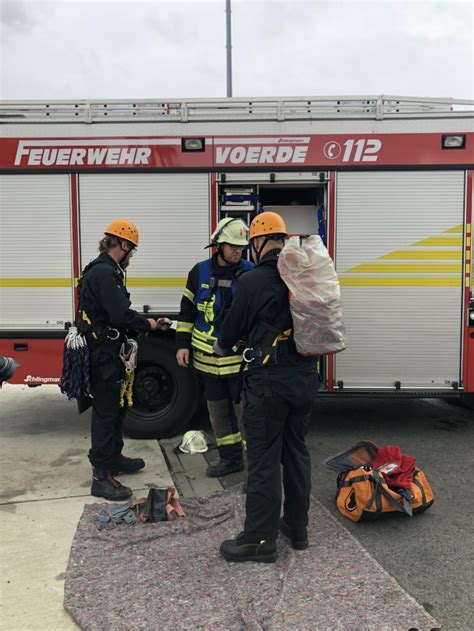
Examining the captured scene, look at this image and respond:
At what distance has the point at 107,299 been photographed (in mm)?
3684

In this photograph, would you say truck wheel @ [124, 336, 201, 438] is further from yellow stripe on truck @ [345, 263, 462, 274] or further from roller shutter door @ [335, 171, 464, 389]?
yellow stripe on truck @ [345, 263, 462, 274]

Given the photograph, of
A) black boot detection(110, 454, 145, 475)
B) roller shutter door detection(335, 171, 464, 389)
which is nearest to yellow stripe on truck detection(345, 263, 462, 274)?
roller shutter door detection(335, 171, 464, 389)

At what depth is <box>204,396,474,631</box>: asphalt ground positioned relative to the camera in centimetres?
283

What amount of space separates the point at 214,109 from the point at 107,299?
2.27m

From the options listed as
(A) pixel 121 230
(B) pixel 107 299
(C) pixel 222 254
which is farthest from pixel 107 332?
(C) pixel 222 254

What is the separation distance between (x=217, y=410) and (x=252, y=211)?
188 cm

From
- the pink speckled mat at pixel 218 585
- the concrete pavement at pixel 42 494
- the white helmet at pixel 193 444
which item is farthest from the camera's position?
the white helmet at pixel 193 444

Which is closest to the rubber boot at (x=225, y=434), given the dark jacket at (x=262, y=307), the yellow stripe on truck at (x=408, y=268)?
the dark jacket at (x=262, y=307)

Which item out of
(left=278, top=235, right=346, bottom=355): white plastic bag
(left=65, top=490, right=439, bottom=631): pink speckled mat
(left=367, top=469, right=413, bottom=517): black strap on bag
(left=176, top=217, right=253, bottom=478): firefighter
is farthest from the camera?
(left=176, top=217, right=253, bottom=478): firefighter

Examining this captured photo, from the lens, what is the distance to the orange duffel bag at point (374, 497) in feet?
11.3

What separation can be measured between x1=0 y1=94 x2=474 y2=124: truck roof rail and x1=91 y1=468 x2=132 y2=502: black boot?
306 centimetres

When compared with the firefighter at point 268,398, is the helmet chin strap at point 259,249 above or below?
above

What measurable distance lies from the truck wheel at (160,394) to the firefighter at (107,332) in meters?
1.04

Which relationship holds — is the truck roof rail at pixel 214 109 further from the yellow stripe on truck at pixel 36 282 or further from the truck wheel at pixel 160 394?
the truck wheel at pixel 160 394
